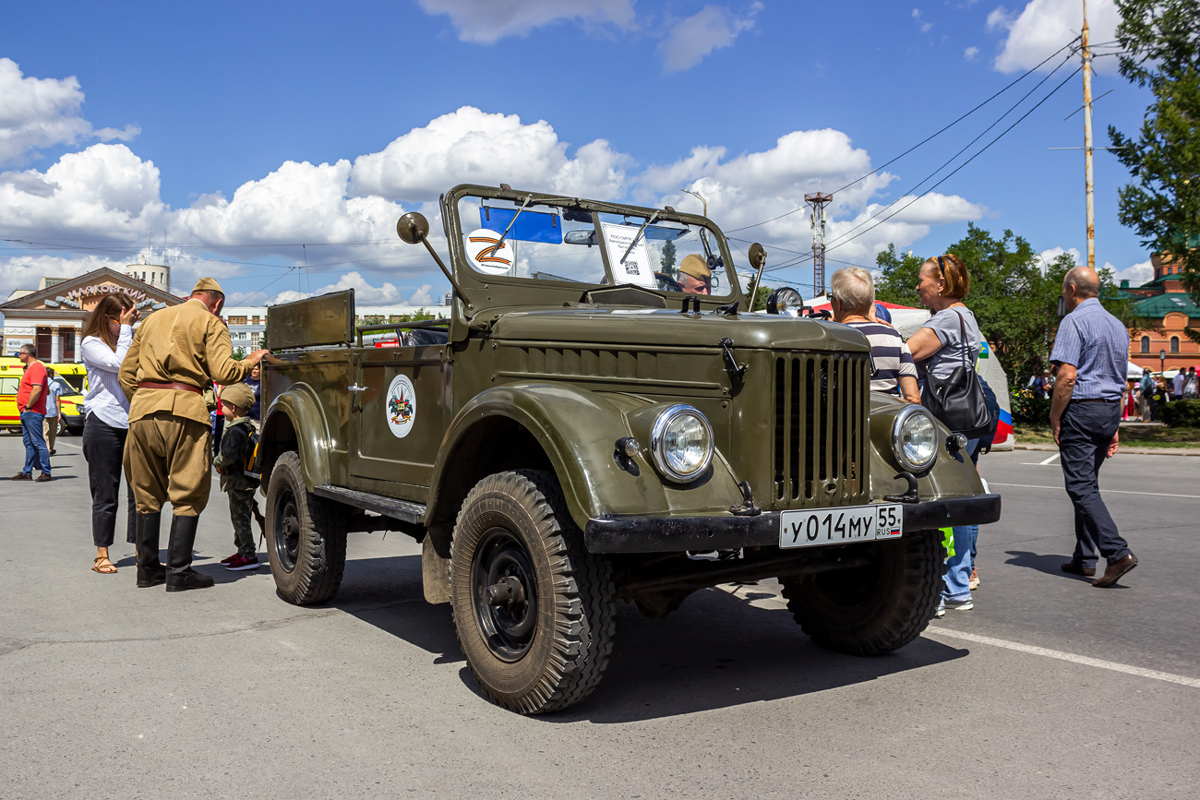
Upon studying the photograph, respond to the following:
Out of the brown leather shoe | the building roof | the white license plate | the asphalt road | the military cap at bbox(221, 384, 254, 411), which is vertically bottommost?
the asphalt road

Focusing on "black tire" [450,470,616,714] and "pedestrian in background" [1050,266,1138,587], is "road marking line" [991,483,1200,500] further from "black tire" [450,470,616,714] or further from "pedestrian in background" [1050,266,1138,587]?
"black tire" [450,470,616,714]

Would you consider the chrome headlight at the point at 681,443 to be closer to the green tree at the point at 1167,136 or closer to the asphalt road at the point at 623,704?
the asphalt road at the point at 623,704

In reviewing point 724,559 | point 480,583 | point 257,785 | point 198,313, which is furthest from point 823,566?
point 198,313

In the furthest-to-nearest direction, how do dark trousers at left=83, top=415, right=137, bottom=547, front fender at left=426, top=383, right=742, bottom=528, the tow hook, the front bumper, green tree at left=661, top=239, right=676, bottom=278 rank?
dark trousers at left=83, top=415, right=137, bottom=547, green tree at left=661, top=239, right=676, bottom=278, the tow hook, front fender at left=426, top=383, right=742, bottom=528, the front bumper

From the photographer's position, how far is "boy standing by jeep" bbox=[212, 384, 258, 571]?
6.55m

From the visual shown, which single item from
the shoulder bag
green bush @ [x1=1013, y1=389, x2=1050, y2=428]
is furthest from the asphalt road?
green bush @ [x1=1013, y1=389, x2=1050, y2=428]

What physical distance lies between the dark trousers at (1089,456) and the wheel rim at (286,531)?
14.8 ft

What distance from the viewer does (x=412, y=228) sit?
433 cm

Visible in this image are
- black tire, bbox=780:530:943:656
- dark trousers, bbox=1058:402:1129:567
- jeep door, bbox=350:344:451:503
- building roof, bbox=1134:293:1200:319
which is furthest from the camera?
building roof, bbox=1134:293:1200:319

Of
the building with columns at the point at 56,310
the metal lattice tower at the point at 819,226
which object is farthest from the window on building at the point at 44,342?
the metal lattice tower at the point at 819,226

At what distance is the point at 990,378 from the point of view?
5.98 meters

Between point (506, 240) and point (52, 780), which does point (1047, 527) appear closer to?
point (506, 240)

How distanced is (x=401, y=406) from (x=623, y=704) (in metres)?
1.86

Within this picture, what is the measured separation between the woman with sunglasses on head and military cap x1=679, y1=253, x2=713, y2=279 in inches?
45.2
